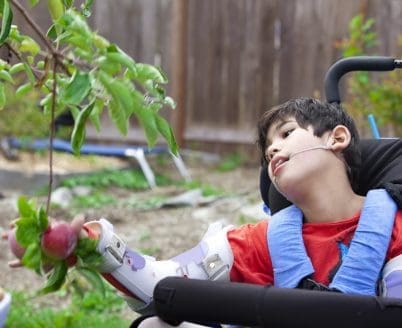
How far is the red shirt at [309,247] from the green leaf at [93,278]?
2.94 feet

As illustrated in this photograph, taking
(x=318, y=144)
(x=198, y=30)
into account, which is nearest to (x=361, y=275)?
(x=318, y=144)

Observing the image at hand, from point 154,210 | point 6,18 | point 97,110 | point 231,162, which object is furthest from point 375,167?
point 231,162

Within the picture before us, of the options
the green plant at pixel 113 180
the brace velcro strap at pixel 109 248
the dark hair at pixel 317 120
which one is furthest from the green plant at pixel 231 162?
the brace velcro strap at pixel 109 248

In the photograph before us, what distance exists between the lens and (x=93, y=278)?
4.50 ft

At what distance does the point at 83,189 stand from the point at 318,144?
4.67m

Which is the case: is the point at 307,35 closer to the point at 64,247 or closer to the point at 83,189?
the point at 83,189

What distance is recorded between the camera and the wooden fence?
7867 millimetres

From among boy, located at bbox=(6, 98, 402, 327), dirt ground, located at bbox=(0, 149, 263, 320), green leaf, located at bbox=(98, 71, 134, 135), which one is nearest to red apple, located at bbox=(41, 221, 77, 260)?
green leaf, located at bbox=(98, 71, 134, 135)

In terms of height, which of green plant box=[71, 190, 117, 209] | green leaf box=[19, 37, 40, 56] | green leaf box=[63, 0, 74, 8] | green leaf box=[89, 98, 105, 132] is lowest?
green plant box=[71, 190, 117, 209]

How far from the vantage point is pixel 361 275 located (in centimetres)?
205

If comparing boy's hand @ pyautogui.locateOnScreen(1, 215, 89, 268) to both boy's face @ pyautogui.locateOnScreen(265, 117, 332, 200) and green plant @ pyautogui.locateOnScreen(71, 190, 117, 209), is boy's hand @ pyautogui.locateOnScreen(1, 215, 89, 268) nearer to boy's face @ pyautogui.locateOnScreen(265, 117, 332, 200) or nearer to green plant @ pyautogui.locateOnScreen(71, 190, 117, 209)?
boy's face @ pyautogui.locateOnScreen(265, 117, 332, 200)

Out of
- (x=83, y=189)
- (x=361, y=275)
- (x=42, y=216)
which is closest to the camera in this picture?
(x=42, y=216)

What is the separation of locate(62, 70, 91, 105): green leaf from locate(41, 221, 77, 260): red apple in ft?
0.77

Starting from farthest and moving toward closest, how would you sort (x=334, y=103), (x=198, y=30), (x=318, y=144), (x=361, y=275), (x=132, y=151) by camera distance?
1. (x=198, y=30)
2. (x=132, y=151)
3. (x=334, y=103)
4. (x=318, y=144)
5. (x=361, y=275)
